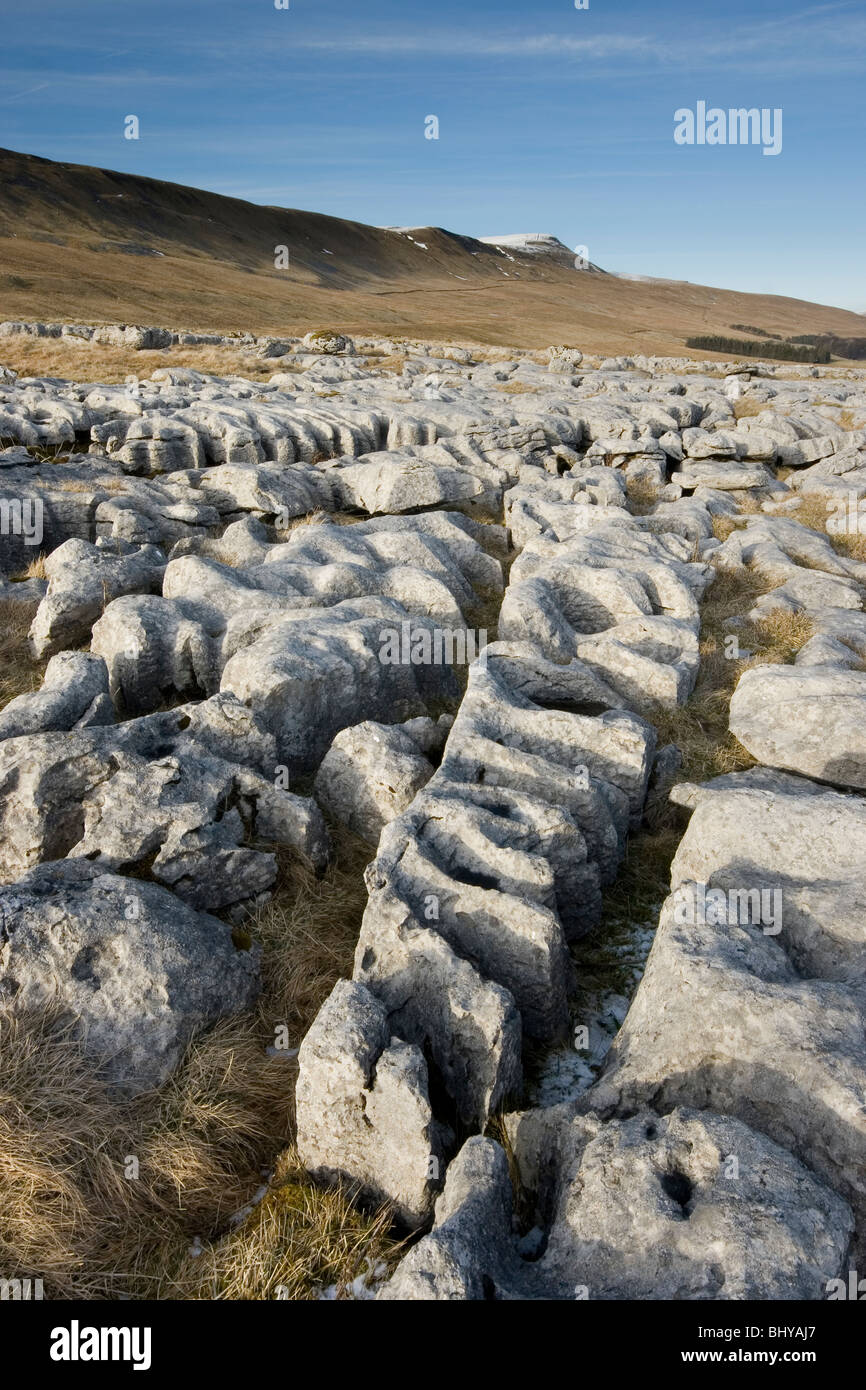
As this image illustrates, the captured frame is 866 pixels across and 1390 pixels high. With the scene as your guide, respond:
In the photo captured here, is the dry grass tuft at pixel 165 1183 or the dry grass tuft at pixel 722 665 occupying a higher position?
the dry grass tuft at pixel 722 665

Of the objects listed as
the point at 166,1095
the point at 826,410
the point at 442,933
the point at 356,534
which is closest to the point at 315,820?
the point at 442,933

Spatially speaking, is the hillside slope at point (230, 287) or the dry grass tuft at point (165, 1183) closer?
the dry grass tuft at point (165, 1183)

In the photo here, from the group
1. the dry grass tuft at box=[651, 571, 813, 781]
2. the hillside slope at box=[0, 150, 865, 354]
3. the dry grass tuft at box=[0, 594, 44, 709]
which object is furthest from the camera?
the hillside slope at box=[0, 150, 865, 354]

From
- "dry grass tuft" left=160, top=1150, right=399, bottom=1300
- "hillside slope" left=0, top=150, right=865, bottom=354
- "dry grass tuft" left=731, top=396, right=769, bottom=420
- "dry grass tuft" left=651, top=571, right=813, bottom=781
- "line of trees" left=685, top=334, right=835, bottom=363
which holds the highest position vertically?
"hillside slope" left=0, top=150, right=865, bottom=354

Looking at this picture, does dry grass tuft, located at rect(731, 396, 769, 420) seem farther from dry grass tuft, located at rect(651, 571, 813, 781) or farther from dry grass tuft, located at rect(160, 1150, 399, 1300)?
dry grass tuft, located at rect(160, 1150, 399, 1300)

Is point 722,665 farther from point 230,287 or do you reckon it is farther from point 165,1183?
point 230,287

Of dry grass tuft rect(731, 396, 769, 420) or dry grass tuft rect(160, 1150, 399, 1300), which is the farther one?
dry grass tuft rect(731, 396, 769, 420)

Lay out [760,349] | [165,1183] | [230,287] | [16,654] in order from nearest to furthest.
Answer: [165,1183], [16,654], [760,349], [230,287]

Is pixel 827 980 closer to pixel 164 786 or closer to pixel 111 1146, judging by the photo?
pixel 111 1146

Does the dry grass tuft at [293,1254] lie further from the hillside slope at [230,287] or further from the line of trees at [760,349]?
the line of trees at [760,349]

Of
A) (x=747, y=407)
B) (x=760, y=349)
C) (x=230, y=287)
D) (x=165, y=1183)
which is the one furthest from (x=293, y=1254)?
(x=230, y=287)

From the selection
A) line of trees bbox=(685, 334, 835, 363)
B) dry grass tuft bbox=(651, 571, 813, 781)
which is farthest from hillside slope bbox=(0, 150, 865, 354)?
dry grass tuft bbox=(651, 571, 813, 781)

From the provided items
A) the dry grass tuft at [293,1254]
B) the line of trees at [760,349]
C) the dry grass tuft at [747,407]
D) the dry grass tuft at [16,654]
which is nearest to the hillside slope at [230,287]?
the line of trees at [760,349]

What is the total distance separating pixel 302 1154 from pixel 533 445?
22.4 m
